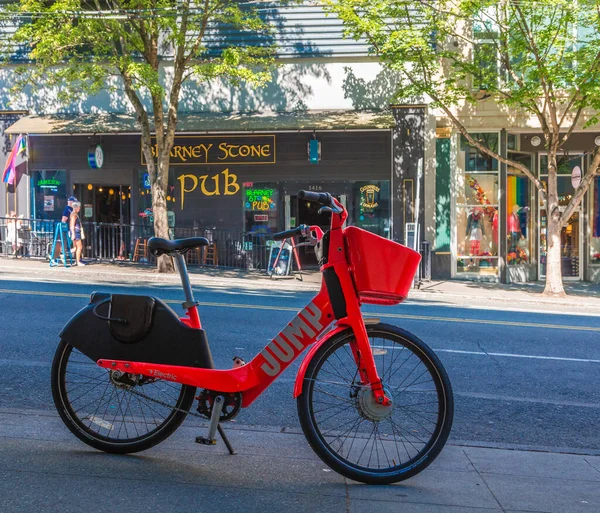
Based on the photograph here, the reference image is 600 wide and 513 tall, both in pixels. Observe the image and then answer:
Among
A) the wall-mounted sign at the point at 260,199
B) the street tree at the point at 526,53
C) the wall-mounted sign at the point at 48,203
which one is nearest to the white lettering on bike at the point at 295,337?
the street tree at the point at 526,53

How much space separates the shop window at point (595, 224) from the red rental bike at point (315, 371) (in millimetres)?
18931

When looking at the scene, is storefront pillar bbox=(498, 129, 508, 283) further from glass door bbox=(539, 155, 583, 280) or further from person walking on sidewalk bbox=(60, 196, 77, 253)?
person walking on sidewalk bbox=(60, 196, 77, 253)

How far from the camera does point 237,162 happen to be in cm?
2147

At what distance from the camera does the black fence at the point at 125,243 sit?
2055 centimetres

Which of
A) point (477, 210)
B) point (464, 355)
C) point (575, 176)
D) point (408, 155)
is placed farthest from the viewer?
point (477, 210)

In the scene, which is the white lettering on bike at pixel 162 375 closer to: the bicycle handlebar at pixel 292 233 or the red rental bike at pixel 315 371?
the red rental bike at pixel 315 371

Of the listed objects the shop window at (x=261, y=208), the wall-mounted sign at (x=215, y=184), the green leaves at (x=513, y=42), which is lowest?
the shop window at (x=261, y=208)

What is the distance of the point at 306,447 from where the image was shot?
15.4ft

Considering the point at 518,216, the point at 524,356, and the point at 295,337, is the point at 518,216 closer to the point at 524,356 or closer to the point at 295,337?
the point at 524,356

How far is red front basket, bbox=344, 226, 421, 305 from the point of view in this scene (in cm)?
389

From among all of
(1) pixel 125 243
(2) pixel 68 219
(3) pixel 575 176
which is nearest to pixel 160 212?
(2) pixel 68 219

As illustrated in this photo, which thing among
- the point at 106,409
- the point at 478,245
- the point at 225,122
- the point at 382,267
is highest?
the point at 225,122

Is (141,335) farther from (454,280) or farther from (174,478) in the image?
(454,280)

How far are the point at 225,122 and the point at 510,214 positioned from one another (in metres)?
8.49
